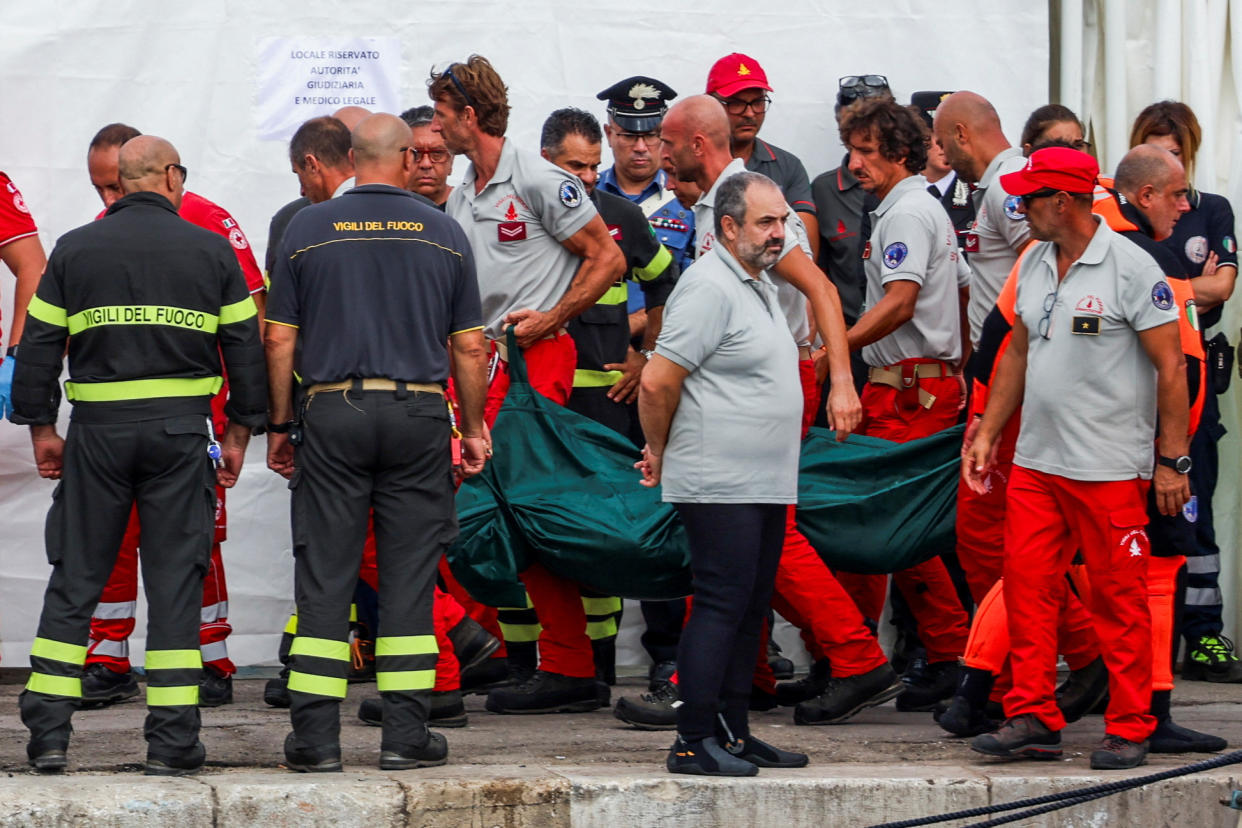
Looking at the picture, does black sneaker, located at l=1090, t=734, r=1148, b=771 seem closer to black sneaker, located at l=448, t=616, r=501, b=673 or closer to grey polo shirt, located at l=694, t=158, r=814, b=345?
grey polo shirt, located at l=694, t=158, r=814, b=345

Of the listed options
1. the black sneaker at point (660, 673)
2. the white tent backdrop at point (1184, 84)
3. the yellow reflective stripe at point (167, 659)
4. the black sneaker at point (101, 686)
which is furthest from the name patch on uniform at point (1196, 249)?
the black sneaker at point (101, 686)

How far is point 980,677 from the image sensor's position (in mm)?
5797

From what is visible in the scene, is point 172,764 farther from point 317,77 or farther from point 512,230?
point 317,77

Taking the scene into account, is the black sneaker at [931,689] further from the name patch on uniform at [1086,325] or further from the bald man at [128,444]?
the bald man at [128,444]

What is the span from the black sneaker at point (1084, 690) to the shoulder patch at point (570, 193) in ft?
8.01

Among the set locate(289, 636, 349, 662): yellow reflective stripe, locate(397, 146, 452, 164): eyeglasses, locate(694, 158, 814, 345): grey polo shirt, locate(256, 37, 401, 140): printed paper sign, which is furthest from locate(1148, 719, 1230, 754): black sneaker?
locate(256, 37, 401, 140): printed paper sign

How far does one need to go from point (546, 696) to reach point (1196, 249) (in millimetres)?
3313

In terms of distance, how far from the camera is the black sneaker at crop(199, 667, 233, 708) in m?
6.58

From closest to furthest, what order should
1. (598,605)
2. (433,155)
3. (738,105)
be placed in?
(598,605)
(433,155)
(738,105)

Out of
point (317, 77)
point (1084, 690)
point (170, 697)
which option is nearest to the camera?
point (170, 697)

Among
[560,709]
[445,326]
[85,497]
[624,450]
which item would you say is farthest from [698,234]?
[85,497]

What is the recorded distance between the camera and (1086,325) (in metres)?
5.29

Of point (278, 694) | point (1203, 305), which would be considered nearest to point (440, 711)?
point (278, 694)

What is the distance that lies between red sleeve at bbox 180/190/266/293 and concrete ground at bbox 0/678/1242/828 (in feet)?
5.88
